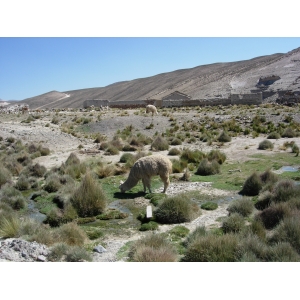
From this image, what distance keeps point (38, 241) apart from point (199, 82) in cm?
8330

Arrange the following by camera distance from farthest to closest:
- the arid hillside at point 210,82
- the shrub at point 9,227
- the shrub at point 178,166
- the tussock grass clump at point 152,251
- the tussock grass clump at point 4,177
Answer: the arid hillside at point 210,82 → the shrub at point 178,166 → the tussock grass clump at point 4,177 → the shrub at point 9,227 → the tussock grass clump at point 152,251

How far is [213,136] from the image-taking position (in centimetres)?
2627

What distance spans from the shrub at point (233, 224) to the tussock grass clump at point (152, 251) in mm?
1772

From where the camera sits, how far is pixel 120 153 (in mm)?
21328

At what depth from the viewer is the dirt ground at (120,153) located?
9.38m

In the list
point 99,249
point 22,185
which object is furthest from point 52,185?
point 99,249

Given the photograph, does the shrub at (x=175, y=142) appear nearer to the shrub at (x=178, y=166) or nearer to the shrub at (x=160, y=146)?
the shrub at (x=160, y=146)

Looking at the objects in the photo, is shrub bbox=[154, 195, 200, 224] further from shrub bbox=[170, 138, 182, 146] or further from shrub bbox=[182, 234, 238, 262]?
shrub bbox=[170, 138, 182, 146]

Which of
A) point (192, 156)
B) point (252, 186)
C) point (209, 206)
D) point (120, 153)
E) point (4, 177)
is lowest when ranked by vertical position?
point (209, 206)

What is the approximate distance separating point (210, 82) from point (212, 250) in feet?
262

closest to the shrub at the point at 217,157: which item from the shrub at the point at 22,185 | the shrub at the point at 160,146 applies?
the shrub at the point at 160,146

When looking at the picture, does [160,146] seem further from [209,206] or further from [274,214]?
[274,214]

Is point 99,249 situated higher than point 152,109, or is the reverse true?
point 152,109
